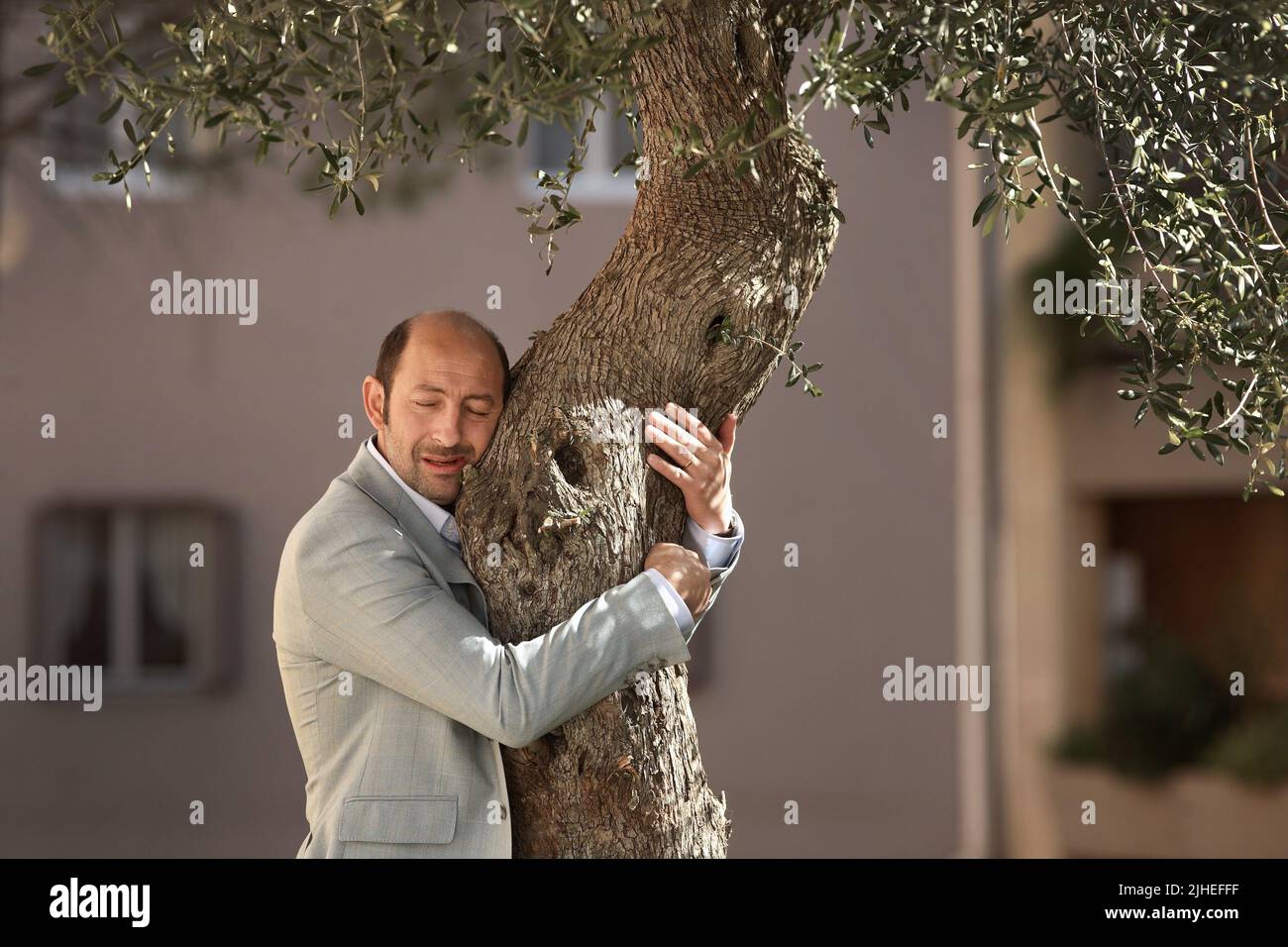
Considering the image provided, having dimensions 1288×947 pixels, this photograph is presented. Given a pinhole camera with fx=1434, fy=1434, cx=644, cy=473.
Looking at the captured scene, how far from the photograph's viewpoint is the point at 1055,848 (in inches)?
415

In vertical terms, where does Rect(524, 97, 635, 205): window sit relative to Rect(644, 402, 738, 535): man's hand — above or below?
Result: above

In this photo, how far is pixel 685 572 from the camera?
3113 millimetres

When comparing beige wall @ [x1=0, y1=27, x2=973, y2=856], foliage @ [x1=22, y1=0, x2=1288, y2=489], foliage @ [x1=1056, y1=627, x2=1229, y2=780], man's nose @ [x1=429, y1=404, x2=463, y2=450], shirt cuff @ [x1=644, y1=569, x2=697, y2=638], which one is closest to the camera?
foliage @ [x1=22, y1=0, x2=1288, y2=489]

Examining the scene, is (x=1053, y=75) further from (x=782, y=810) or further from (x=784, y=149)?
(x=782, y=810)

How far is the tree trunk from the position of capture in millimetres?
3104

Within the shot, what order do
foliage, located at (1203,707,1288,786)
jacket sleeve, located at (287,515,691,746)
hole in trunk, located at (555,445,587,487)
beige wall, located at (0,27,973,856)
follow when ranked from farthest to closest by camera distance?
foliage, located at (1203,707,1288,786), beige wall, located at (0,27,973,856), hole in trunk, located at (555,445,587,487), jacket sleeve, located at (287,515,691,746)

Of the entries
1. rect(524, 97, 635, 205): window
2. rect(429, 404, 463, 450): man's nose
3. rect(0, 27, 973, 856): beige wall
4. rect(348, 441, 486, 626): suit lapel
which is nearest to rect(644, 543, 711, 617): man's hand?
rect(348, 441, 486, 626): suit lapel

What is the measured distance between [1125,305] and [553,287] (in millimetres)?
6941

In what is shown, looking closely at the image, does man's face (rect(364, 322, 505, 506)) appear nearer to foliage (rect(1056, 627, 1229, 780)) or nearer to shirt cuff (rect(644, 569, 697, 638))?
shirt cuff (rect(644, 569, 697, 638))

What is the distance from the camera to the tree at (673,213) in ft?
9.80

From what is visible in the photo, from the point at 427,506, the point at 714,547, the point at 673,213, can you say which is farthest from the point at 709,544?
the point at 673,213

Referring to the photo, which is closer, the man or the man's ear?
the man

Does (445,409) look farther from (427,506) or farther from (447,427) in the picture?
(427,506)

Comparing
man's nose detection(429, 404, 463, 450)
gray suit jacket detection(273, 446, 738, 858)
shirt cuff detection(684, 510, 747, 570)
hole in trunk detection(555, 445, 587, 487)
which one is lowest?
gray suit jacket detection(273, 446, 738, 858)
